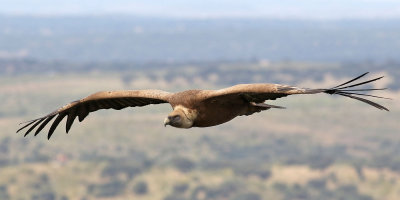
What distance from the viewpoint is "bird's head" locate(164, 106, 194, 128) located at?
18.8 metres

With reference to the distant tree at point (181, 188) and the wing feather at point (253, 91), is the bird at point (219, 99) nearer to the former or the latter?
the wing feather at point (253, 91)

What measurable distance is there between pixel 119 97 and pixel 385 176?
326ft

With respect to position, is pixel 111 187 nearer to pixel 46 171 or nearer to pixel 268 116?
pixel 46 171

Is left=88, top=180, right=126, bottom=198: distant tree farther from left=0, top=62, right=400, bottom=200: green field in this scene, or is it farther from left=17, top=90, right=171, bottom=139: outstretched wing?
left=17, top=90, right=171, bottom=139: outstretched wing

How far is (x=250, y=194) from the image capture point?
113812 mm

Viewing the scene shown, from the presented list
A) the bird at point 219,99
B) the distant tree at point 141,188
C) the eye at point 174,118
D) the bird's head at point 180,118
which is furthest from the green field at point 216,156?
the eye at point 174,118

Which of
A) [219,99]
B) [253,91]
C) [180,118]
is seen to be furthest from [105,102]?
[253,91]

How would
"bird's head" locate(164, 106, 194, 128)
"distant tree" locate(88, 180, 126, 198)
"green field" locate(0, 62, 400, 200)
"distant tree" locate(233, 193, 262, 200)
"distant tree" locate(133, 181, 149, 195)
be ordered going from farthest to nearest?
"distant tree" locate(233, 193, 262, 200) < "green field" locate(0, 62, 400, 200) < "distant tree" locate(88, 180, 126, 198) < "distant tree" locate(133, 181, 149, 195) < "bird's head" locate(164, 106, 194, 128)

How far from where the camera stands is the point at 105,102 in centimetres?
2336

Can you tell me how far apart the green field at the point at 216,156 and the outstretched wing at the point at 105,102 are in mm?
79074

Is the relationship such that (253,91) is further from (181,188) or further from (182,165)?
(182,165)

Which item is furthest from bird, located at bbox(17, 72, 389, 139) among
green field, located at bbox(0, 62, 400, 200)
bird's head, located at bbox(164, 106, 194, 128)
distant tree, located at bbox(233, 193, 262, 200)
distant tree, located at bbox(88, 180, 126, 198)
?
distant tree, located at bbox(233, 193, 262, 200)

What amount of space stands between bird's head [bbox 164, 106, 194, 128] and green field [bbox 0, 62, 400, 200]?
275 feet

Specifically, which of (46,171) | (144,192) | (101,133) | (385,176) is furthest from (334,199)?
(101,133)
